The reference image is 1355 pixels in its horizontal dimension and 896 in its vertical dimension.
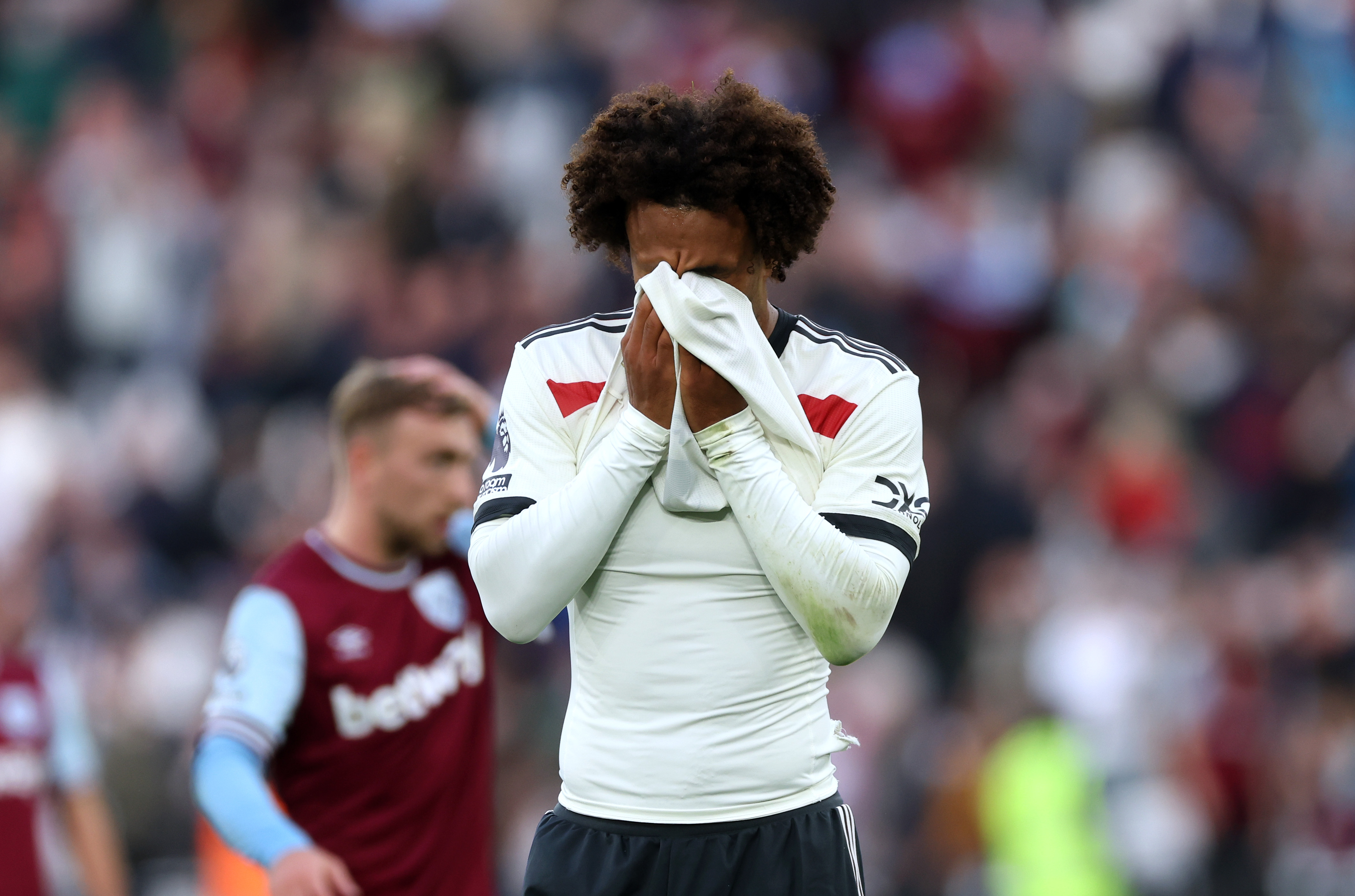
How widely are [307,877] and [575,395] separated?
4.08ft

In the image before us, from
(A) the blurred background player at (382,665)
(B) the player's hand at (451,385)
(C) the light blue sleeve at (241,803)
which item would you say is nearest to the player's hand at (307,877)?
(C) the light blue sleeve at (241,803)

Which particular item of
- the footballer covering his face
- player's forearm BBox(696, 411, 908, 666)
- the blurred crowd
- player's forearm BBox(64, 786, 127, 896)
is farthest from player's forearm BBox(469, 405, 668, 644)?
the blurred crowd

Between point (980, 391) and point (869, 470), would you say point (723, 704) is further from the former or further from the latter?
point (980, 391)

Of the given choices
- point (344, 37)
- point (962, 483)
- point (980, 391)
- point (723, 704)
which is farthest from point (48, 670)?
point (344, 37)

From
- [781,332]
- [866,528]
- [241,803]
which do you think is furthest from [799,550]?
[241,803]

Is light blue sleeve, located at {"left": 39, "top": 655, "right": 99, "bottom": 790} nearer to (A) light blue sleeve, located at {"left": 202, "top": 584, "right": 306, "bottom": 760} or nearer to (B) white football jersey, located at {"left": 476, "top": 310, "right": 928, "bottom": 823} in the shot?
(A) light blue sleeve, located at {"left": 202, "top": 584, "right": 306, "bottom": 760}

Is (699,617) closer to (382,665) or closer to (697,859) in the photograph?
(697,859)

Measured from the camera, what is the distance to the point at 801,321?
2926 millimetres

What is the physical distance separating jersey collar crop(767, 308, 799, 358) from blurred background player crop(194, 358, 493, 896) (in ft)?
4.71

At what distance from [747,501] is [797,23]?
8.61m

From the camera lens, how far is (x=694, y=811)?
2697mm

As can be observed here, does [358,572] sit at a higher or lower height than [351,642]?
higher

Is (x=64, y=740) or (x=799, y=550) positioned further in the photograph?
(x=64, y=740)

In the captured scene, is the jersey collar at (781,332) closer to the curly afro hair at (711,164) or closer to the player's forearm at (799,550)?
the curly afro hair at (711,164)
